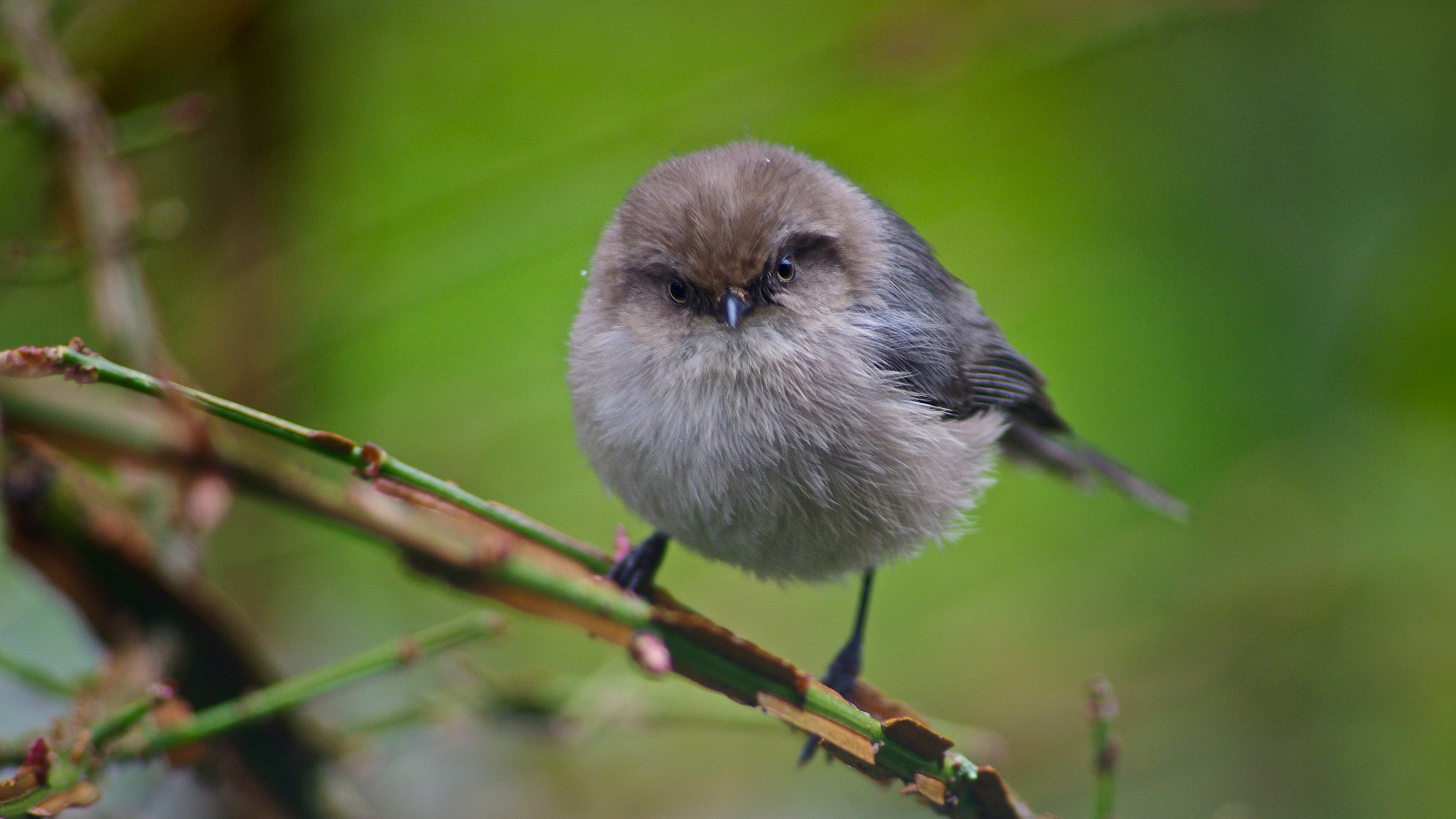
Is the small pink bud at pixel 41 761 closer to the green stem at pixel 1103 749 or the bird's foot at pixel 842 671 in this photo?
the bird's foot at pixel 842 671

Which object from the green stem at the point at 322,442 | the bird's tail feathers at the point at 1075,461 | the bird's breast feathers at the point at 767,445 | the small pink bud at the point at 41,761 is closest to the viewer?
the green stem at the point at 322,442

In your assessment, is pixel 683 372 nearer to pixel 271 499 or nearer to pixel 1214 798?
pixel 271 499

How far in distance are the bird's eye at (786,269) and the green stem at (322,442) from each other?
57 centimetres

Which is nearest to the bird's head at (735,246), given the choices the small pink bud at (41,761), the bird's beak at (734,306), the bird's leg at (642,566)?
the bird's beak at (734,306)

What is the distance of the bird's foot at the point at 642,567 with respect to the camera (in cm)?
102

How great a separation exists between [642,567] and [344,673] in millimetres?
512

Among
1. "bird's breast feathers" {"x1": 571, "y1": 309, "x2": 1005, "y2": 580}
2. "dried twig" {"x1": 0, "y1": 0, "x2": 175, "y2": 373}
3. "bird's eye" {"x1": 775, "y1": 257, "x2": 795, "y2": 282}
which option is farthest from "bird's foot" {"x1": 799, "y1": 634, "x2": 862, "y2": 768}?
"dried twig" {"x1": 0, "y1": 0, "x2": 175, "y2": 373}

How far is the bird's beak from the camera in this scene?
4.05 feet

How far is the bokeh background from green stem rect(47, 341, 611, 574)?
3.09 ft

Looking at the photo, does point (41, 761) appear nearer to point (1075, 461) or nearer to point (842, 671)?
point (842, 671)

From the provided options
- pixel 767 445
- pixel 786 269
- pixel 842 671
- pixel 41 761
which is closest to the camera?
pixel 41 761

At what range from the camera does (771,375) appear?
1.25m

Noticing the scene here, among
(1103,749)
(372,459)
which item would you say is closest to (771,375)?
(1103,749)

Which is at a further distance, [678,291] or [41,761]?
[678,291]
